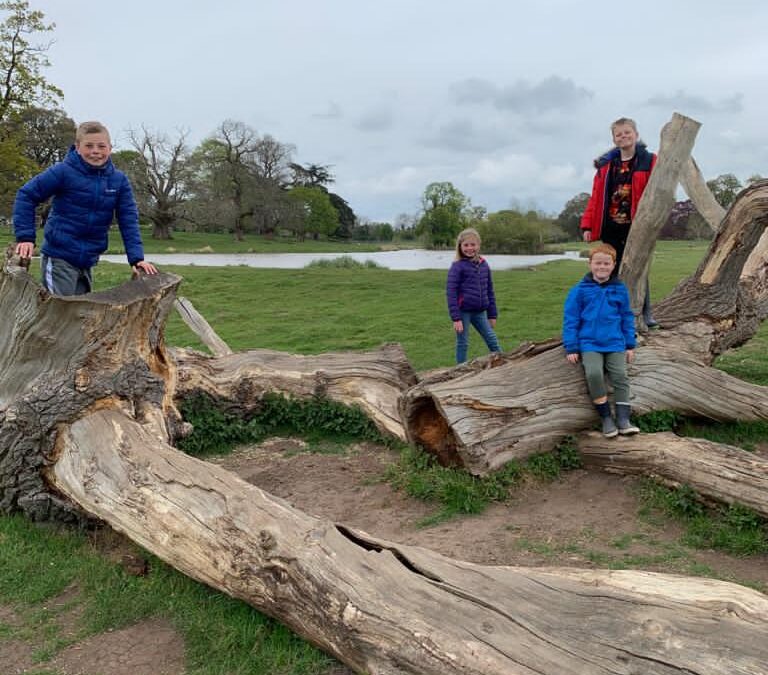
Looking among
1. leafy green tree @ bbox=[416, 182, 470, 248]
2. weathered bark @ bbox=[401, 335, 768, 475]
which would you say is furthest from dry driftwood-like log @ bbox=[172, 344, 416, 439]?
leafy green tree @ bbox=[416, 182, 470, 248]

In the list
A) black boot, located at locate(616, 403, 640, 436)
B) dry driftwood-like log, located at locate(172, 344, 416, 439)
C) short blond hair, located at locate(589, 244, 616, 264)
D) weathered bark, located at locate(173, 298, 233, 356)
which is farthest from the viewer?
weathered bark, located at locate(173, 298, 233, 356)

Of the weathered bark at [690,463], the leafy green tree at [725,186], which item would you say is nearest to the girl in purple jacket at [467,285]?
the weathered bark at [690,463]

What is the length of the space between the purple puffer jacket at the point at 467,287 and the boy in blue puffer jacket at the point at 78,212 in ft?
11.6

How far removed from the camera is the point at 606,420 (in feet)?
17.4

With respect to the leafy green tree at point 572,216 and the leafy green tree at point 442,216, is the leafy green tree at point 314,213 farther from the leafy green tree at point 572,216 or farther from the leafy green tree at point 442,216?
the leafy green tree at point 572,216

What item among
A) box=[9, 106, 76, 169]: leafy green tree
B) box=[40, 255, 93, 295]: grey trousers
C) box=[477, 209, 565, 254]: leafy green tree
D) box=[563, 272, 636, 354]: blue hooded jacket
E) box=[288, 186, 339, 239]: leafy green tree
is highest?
box=[9, 106, 76, 169]: leafy green tree

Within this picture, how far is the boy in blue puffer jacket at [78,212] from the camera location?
202 inches

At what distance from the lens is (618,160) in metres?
6.53

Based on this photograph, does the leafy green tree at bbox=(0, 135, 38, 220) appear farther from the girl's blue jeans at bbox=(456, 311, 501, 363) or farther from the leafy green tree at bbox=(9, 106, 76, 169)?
the girl's blue jeans at bbox=(456, 311, 501, 363)

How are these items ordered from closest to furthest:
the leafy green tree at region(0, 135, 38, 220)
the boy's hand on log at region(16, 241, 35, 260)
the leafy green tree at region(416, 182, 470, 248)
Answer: the boy's hand on log at region(16, 241, 35, 260), the leafy green tree at region(0, 135, 38, 220), the leafy green tree at region(416, 182, 470, 248)

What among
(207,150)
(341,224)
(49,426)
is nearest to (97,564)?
(49,426)

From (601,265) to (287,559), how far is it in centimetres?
351

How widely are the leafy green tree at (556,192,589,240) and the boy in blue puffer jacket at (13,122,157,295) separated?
60.4 meters

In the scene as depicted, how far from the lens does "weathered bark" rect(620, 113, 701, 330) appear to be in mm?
5723
